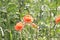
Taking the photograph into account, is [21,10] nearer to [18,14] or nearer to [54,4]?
[18,14]

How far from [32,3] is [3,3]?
1.25 feet

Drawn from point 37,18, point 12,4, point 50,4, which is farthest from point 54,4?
point 12,4

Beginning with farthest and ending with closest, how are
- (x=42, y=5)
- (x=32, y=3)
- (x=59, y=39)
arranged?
1. (x=32, y=3)
2. (x=42, y=5)
3. (x=59, y=39)

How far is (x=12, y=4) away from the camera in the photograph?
272cm

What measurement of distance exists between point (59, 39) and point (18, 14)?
0.63 m

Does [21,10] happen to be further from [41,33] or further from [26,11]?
[41,33]

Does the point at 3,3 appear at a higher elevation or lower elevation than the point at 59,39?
higher

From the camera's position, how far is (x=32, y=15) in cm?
282

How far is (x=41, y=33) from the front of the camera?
2812 mm

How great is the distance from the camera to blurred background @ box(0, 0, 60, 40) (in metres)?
2.65

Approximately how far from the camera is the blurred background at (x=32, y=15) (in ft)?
8.70

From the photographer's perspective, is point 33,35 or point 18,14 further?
point 18,14

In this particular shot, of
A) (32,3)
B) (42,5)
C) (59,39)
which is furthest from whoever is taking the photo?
(32,3)

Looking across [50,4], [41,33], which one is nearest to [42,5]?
[50,4]
